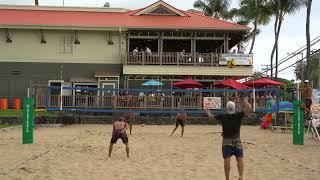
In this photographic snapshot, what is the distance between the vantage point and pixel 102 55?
34.4 meters

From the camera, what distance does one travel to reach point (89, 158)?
1344 centimetres

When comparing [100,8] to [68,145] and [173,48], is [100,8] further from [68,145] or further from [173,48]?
[68,145]

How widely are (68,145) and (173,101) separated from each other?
12304 millimetres

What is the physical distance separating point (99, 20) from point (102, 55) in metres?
2.86

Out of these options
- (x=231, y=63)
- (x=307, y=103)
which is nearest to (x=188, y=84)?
(x=231, y=63)

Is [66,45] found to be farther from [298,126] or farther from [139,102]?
[298,126]

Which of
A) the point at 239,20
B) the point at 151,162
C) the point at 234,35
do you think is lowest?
the point at 151,162

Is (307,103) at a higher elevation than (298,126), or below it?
higher

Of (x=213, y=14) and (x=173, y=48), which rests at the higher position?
(x=213, y=14)

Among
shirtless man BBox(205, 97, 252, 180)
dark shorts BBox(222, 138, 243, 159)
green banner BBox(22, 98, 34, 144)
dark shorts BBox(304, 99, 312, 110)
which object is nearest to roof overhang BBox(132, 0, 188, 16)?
dark shorts BBox(304, 99, 312, 110)

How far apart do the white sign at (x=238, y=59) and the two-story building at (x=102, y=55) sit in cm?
6

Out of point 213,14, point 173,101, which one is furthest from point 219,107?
point 213,14

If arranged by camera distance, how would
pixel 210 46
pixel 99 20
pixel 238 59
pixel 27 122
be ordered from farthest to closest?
pixel 210 46
pixel 99 20
pixel 238 59
pixel 27 122

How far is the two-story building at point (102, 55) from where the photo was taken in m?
33.3
